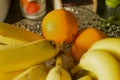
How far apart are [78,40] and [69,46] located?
3cm

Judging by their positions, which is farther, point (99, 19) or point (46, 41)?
point (99, 19)

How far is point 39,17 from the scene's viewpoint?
78 centimetres

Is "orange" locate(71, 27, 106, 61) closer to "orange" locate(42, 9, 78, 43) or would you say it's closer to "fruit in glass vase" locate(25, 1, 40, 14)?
"orange" locate(42, 9, 78, 43)

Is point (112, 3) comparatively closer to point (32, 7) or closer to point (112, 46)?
point (32, 7)

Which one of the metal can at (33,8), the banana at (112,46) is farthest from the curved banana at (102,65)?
the metal can at (33,8)

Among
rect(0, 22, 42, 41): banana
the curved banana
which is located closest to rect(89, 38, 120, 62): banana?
the curved banana

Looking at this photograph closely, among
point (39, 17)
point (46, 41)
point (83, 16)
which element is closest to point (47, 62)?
point (46, 41)

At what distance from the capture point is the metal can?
784 mm

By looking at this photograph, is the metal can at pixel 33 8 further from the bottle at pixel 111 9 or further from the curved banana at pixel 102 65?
the curved banana at pixel 102 65

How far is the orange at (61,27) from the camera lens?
1.69ft

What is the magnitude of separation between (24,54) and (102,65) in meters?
0.10

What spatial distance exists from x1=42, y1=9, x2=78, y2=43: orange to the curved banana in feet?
0.34

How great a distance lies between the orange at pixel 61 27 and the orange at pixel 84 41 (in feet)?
0.05

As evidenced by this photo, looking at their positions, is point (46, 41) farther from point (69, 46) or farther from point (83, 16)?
point (83, 16)
